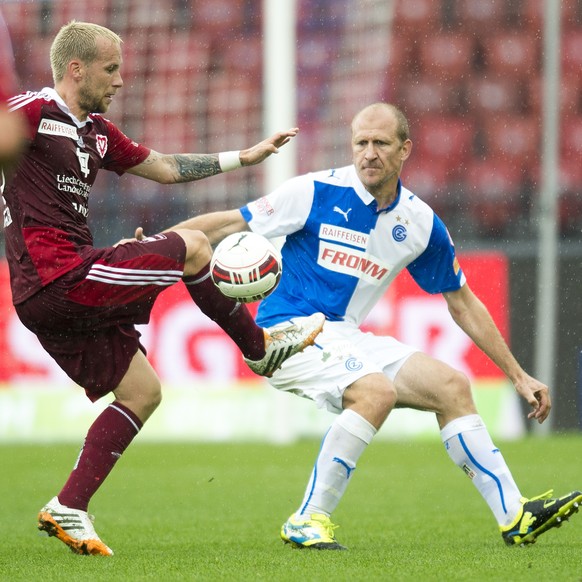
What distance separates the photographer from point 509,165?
1341 centimetres

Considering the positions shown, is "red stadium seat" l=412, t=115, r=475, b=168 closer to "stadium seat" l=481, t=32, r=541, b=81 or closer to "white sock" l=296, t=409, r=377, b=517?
"stadium seat" l=481, t=32, r=541, b=81

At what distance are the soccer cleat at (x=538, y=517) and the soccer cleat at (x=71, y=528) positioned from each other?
166 cm

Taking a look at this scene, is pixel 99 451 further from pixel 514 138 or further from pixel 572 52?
pixel 572 52

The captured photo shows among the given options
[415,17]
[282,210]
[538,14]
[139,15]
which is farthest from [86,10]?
[282,210]

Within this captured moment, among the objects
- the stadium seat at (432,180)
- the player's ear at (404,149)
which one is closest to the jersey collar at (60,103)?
the player's ear at (404,149)

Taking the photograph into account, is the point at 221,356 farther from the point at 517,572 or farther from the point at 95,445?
the point at 517,572

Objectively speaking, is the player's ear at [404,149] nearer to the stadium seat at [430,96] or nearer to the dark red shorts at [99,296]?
the dark red shorts at [99,296]

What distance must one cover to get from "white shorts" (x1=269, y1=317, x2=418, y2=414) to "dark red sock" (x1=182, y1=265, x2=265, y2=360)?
0.24m

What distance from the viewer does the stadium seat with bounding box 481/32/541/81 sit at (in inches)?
550

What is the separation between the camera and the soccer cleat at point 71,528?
4.89 metres

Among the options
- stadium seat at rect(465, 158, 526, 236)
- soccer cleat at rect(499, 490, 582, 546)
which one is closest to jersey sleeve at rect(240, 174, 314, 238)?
soccer cleat at rect(499, 490, 582, 546)

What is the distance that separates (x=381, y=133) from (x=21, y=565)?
2.37 m

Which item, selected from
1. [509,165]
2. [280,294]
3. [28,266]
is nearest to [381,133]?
[280,294]

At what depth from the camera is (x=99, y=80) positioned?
16.0 feet
